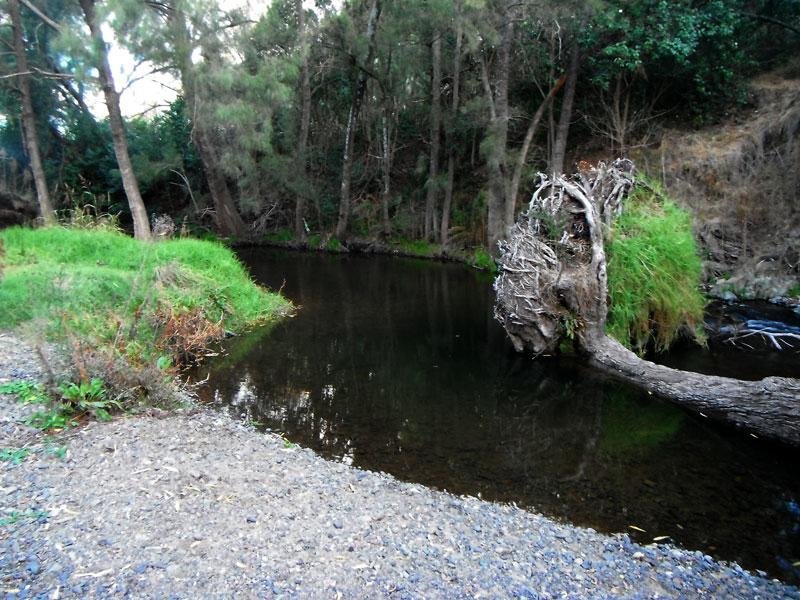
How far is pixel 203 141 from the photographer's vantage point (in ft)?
68.5

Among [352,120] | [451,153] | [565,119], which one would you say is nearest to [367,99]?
[352,120]

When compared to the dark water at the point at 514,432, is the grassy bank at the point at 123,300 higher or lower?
higher

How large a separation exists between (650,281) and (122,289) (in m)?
8.62

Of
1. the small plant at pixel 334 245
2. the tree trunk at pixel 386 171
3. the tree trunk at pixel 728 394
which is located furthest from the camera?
the small plant at pixel 334 245

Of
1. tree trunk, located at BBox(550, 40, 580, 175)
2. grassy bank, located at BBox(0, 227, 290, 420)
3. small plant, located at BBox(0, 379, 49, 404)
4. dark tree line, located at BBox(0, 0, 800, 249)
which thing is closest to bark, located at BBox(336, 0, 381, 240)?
dark tree line, located at BBox(0, 0, 800, 249)

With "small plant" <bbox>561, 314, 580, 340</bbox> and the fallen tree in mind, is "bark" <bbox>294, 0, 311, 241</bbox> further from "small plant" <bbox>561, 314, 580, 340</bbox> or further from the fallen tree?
"small plant" <bbox>561, 314, 580, 340</bbox>

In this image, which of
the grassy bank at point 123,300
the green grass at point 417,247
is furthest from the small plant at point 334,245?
the grassy bank at point 123,300

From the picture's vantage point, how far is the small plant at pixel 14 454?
419 cm

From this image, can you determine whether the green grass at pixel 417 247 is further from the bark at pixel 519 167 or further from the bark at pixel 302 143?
the bark at pixel 302 143

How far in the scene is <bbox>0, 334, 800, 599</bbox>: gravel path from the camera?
10.3 ft

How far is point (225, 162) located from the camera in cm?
1802

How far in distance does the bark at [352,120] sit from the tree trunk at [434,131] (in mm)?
2477

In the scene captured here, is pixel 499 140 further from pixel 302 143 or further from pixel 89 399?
pixel 89 399

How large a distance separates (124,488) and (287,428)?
2080 millimetres
